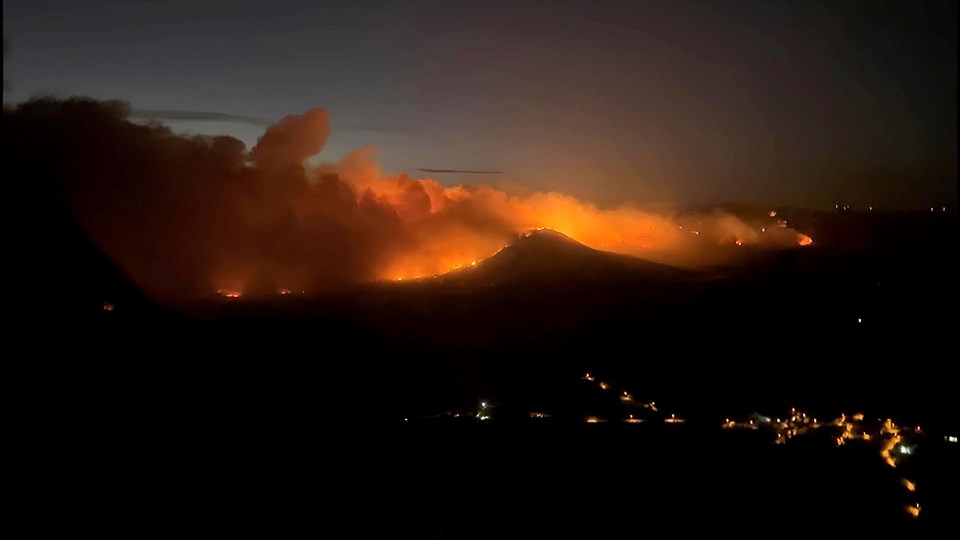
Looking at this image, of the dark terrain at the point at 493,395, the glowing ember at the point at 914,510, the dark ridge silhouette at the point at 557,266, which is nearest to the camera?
the dark terrain at the point at 493,395

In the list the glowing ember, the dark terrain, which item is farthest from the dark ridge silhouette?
the glowing ember

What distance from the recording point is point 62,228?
2472 centimetres

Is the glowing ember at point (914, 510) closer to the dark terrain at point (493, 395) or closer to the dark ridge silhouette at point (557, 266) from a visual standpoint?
the dark terrain at point (493, 395)

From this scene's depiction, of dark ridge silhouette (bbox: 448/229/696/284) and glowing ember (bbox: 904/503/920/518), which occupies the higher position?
dark ridge silhouette (bbox: 448/229/696/284)

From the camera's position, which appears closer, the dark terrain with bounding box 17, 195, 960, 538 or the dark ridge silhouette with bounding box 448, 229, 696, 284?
the dark terrain with bounding box 17, 195, 960, 538

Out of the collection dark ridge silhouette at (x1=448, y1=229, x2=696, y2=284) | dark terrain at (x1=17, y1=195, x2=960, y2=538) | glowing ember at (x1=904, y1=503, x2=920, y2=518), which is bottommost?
glowing ember at (x1=904, y1=503, x2=920, y2=518)

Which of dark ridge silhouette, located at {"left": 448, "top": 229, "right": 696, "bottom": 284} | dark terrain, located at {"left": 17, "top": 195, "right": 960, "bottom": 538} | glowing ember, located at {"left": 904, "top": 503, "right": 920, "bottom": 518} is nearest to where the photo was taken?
dark terrain, located at {"left": 17, "top": 195, "right": 960, "bottom": 538}

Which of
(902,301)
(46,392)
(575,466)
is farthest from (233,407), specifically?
(902,301)

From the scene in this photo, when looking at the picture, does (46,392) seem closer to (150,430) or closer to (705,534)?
(150,430)

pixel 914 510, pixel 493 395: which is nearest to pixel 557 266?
pixel 493 395

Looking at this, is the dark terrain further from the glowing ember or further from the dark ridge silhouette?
the dark ridge silhouette

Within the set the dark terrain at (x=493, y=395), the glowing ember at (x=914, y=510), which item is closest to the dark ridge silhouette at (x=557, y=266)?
the dark terrain at (x=493, y=395)

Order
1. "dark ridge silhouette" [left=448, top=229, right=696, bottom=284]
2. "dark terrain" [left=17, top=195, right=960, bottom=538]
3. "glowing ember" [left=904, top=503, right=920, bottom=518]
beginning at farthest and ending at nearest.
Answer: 1. "dark ridge silhouette" [left=448, top=229, right=696, bottom=284]
2. "glowing ember" [left=904, top=503, right=920, bottom=518]
3. "dark terrain" [left=17, top=195, right=960, bottom=538]

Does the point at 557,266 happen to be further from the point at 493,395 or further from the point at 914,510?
the point at 914,510
